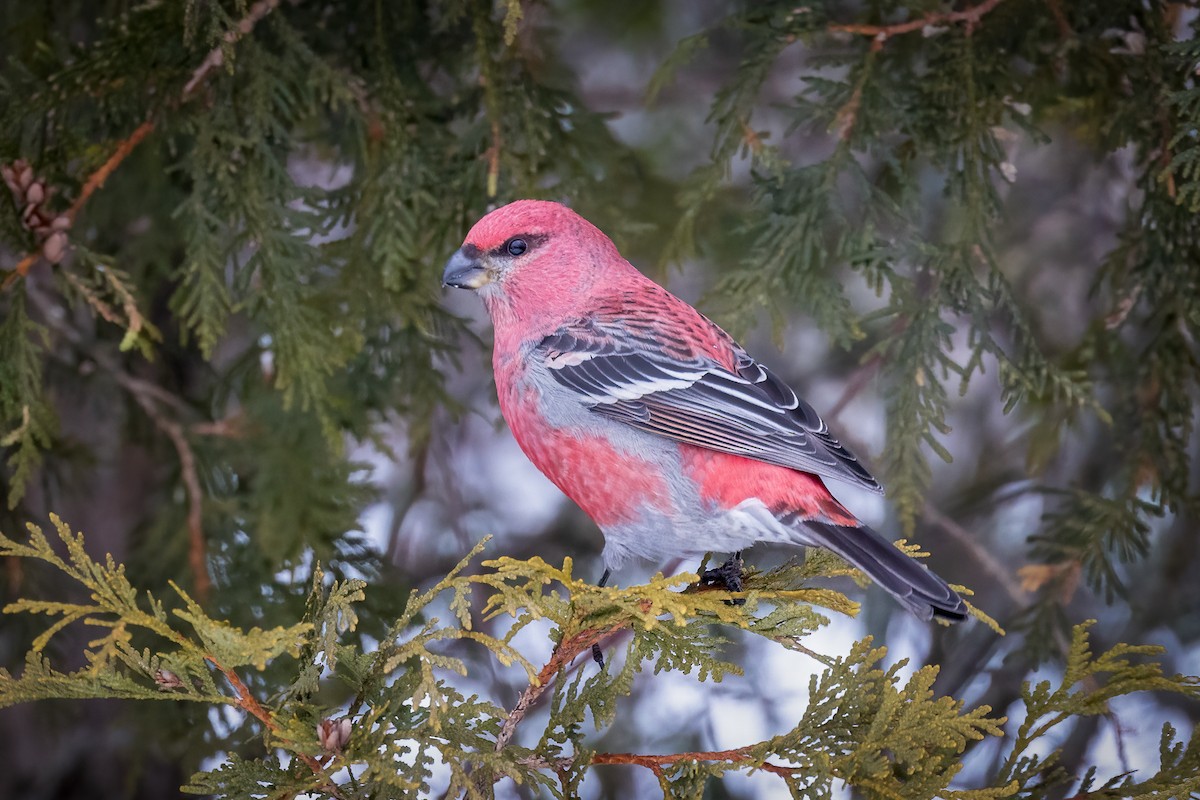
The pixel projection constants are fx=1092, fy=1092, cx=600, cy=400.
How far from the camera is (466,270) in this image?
2.46 m

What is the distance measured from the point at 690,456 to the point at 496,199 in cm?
100

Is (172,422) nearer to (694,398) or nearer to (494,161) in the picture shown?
(494,161)

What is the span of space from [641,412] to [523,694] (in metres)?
0.66

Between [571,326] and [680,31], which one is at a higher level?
[680,31]

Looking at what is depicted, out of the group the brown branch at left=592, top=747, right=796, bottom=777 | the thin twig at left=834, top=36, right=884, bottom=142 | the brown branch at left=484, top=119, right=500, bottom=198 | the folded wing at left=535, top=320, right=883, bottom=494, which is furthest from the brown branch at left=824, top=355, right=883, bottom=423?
the brown branch at left=592, top=747, right=796, bottom=777

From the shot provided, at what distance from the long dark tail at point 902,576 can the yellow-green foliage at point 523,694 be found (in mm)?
99

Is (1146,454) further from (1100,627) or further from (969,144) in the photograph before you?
(1100,627)

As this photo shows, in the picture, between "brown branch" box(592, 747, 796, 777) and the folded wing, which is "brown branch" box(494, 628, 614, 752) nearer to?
"brown branch" box(592, 747, 796, 777)

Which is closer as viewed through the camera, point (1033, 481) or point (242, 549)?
point (242, 549)

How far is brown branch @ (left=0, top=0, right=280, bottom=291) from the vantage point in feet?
8.69

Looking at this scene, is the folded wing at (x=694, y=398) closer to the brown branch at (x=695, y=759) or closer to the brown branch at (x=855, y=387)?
the brown branch at (x=695, y=759)

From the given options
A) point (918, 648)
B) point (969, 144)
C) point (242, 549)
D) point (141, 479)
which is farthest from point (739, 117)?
point (141, 479)

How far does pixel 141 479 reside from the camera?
442 centimetres

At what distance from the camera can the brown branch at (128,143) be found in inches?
104
